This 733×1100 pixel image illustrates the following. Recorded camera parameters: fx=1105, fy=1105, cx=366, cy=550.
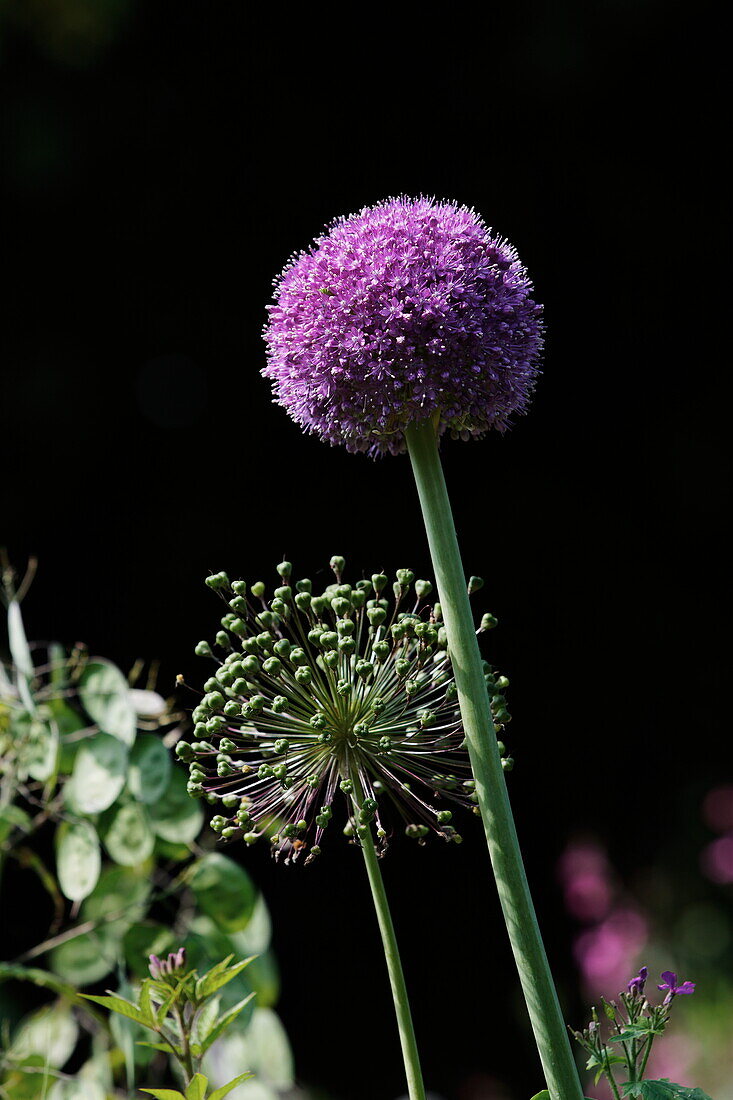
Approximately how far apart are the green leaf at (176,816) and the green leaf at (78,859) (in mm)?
92

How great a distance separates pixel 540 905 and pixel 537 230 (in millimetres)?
2180

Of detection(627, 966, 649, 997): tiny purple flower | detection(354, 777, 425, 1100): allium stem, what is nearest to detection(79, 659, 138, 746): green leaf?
detection(354, 777, 425, 1100): allium stem

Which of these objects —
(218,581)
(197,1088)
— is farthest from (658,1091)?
(218,581)

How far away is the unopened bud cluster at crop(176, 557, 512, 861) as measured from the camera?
3.19 ft

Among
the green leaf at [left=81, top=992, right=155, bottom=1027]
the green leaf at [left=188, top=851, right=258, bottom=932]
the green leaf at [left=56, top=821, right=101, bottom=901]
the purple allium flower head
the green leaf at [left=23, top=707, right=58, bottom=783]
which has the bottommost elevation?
the green leaf at [left=81, top=992, right=155, bottom=1027]

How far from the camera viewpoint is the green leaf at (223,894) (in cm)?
161

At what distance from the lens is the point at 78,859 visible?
154cm

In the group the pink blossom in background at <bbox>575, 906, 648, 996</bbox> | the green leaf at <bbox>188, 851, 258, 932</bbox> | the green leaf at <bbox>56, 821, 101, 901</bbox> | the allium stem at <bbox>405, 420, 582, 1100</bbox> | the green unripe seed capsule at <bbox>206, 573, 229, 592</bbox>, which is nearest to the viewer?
the allium stem at <bbox>405, 420, 582, 1100</bbox>

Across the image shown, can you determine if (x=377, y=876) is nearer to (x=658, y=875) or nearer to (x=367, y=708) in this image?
(x=367, y=708)

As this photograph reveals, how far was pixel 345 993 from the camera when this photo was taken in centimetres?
324

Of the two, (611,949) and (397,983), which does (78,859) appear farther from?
(611,949)

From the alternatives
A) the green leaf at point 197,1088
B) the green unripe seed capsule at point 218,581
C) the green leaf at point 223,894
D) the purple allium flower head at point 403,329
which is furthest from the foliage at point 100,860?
the purple allium flower head at point 403,329

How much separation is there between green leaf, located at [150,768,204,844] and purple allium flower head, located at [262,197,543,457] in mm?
826

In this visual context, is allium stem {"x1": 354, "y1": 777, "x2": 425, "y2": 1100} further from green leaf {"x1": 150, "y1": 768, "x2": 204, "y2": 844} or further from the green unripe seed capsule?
green leaf {"x1": 150, "y1": 768, "x2": 204, "y2": 844}
